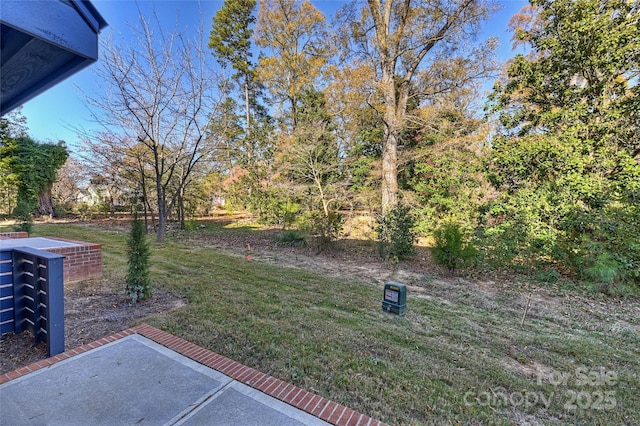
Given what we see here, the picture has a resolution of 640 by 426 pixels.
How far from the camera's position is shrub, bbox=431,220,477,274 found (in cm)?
553

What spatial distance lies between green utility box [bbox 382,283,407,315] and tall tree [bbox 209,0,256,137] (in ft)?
48.1

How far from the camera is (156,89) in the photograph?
8.34 m

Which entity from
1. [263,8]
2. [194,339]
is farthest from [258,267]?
[263,8]

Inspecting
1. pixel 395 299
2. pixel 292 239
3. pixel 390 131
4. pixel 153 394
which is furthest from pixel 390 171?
pixel 153 394

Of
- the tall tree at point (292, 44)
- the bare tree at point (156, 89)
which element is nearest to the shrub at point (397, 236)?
the bare tree at point (156, 89)

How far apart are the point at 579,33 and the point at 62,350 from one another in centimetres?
957

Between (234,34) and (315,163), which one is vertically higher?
(234,34)

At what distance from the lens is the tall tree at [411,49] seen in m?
9.26

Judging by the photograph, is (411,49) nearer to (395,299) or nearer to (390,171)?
(390,171)

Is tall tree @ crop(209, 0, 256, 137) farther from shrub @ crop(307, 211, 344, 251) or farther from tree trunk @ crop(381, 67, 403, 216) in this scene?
shrub @ crop(307, 211, 344, 251)

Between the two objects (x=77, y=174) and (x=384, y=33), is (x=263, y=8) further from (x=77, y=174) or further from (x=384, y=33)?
(x=77, y=174)

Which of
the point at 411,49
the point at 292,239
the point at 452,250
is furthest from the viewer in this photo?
the point at 411,49

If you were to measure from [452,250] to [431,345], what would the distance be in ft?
10.3

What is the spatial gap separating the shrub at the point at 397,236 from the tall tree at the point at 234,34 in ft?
39.8
